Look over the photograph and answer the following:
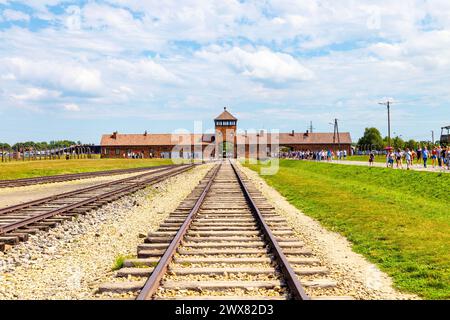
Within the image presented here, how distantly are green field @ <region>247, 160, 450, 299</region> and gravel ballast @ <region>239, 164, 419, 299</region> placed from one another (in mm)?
189

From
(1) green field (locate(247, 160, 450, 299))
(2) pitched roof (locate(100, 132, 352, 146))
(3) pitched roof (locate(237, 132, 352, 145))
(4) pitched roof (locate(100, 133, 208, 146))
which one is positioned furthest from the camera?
(3) pitched roof (locate(237, 132, 352, 145))

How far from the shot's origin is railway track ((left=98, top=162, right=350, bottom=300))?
578 cm

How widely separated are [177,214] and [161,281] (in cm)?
649

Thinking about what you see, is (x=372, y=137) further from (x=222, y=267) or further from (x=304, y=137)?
(x=222, y=267)

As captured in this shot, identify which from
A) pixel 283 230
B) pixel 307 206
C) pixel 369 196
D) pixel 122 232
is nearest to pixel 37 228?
pixel 122 232

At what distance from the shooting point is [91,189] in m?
20.6

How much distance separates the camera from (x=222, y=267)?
6984 millimetres

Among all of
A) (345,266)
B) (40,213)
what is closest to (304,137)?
(40,213)

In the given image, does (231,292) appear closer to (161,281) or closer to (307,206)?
(161,281)

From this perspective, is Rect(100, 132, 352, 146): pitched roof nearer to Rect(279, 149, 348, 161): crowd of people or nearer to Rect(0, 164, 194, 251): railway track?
Rect(279, 149, 348, 161): crowd of people

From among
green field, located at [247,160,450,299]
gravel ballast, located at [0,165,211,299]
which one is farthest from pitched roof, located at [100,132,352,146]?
gravel ballast, located at [0,165,211,299]

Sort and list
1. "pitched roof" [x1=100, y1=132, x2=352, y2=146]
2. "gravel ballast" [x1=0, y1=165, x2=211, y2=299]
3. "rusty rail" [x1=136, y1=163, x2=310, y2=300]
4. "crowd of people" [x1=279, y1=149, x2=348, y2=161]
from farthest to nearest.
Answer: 1. "pitched roof" [x1=100, y1=132, x2=352, y2=146]
2. "crowd of people" [x1=279, y1=149, x2=348, y2=161]
3. "gravel ballast" [x1=0, y1=165, x2=211, y2=299]
4. "rusty rail" [x1=136, y1=163, x2=310, y2=300]

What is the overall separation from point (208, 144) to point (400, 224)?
107918 mm

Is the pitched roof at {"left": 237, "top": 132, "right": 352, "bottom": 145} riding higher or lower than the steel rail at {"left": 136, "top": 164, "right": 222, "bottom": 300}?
higher
